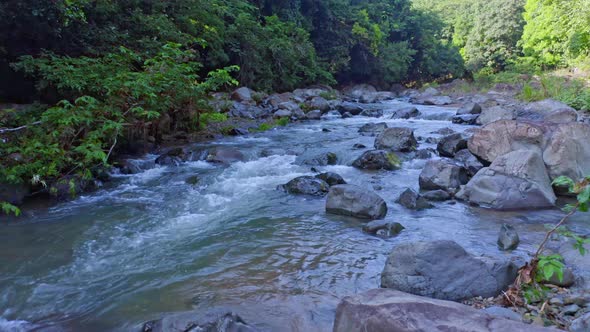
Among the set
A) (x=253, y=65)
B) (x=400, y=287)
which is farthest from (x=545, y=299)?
(x=253, y=65)

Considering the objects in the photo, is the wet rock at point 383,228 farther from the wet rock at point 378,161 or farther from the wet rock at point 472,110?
the wet rock at point 472,110

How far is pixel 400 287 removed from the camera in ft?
12.5

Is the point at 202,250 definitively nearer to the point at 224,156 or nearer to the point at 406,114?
the point at 224,156

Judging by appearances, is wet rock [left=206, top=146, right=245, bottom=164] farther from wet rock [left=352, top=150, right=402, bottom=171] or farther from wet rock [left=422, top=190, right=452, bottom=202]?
wet rock [left=422, top=190, right=452, bottom=202]

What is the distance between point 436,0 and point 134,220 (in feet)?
226

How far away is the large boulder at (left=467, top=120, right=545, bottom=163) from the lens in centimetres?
738

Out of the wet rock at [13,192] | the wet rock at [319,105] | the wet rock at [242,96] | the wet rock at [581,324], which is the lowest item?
the wet rock at [581,324]

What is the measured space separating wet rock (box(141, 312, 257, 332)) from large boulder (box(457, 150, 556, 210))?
15.2ft

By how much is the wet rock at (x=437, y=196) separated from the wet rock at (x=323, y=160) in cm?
310

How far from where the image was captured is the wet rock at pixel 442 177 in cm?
720

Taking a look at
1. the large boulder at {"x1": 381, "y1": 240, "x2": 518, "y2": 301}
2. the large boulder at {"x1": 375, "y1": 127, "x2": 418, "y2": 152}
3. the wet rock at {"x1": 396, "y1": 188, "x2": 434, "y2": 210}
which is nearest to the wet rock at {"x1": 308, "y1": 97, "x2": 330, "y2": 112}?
the large boulder at {"x1": 375, "y1": 127, "x2": 418, "y2": 152}

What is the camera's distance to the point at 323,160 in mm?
9719

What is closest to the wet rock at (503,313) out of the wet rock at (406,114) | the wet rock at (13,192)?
the wet rock at (13,192)

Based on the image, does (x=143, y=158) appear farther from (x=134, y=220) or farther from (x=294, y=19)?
(x=294, y=19)
